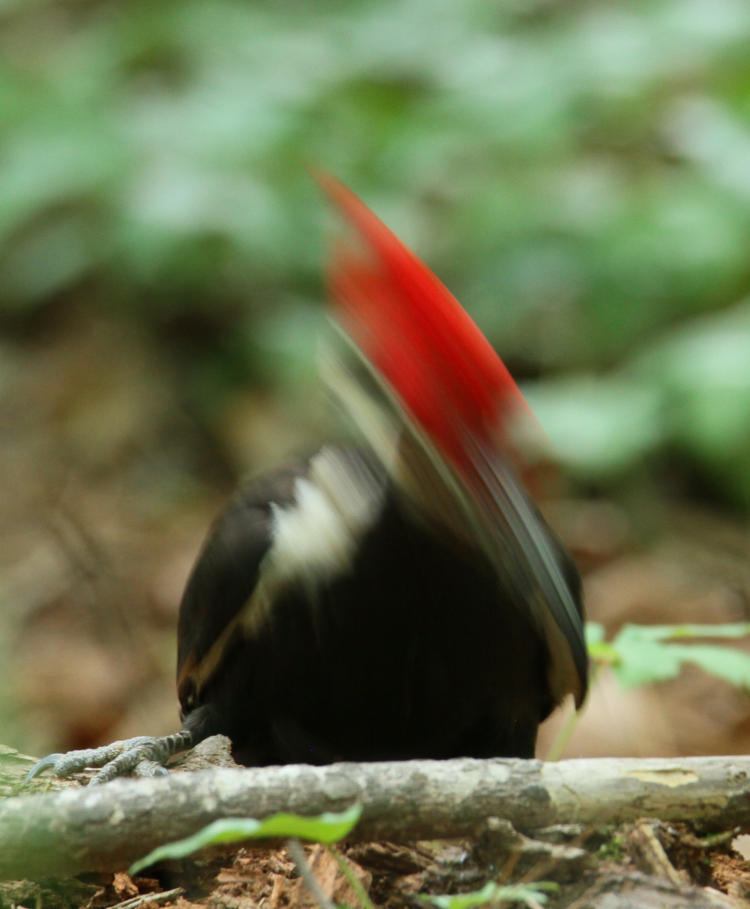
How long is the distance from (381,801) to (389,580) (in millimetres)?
470

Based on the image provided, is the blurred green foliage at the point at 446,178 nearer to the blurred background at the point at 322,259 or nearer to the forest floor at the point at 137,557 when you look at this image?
the blurred background at the point at 322,259

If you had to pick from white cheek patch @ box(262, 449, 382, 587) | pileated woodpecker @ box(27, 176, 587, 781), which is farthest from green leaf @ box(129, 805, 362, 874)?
white cheek patch @ box(262, 449, 382, 587)

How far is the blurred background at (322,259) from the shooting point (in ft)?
12.2

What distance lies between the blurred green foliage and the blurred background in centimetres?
1

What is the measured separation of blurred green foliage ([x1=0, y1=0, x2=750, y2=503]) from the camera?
13.0 ft

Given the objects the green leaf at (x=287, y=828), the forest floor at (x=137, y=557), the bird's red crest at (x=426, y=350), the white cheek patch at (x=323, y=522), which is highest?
the bird's red crest at (x=426, y=350)

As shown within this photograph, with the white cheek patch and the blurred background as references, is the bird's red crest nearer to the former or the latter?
the white cheek patch

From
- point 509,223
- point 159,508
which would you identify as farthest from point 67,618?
point 509,223

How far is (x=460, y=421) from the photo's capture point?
1.37 m

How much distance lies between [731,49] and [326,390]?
3.13 m

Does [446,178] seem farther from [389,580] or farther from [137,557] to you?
[389,580]

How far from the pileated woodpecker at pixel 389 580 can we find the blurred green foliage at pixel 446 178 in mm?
1933

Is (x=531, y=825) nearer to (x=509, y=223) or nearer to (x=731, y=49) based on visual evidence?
(x=509, y=223)

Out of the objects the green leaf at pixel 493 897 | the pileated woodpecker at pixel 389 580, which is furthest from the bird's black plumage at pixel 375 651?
the green leaf at pixel 493 897
